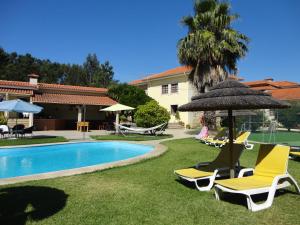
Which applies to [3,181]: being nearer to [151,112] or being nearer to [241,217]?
[241,217]

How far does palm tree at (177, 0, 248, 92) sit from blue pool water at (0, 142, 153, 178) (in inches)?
377

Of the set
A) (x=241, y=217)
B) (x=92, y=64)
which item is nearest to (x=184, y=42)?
(x=241, y=217)

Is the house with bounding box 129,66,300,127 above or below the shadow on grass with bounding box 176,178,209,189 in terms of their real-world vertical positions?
above

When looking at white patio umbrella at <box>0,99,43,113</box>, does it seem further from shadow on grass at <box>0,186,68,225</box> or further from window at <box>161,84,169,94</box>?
window at <box>161,84,169,94</box>

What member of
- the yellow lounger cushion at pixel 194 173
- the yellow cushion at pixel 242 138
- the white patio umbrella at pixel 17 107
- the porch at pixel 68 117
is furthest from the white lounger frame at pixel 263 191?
the porch at pixel 68 117

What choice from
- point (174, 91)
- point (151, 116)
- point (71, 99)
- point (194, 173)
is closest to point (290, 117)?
point (151, 116)

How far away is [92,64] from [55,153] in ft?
193

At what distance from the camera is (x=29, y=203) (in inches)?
220

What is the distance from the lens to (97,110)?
34062 mm

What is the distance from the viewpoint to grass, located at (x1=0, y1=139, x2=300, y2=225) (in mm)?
4836

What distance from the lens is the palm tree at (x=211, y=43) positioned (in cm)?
2169

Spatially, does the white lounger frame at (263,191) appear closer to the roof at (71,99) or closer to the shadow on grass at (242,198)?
the shadow on grass at (242,198)

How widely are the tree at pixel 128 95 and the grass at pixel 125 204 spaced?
915 inches

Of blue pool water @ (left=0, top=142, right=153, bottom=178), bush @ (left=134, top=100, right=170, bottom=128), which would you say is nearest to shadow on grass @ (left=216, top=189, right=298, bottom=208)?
blue pool water @ (left=0, top=142, right=153, bottom=178)
